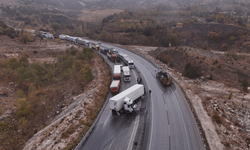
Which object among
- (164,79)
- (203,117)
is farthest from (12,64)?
(203,117)

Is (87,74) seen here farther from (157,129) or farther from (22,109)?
(157,129)

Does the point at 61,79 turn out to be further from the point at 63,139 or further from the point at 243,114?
the point at 243,114

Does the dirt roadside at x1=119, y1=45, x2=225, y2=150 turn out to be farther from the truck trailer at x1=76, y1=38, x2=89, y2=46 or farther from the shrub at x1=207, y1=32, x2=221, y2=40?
the shrub at x1=207, y1=32, x2=221, y2=40

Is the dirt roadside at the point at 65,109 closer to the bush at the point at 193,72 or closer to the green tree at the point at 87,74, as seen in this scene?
the green tree at the point at 87,74

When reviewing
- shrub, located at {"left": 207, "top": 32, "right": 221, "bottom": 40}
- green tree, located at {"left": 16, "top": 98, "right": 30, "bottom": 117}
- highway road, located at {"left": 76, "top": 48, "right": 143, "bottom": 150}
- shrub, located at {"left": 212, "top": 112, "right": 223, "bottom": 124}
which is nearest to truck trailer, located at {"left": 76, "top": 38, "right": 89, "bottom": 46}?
green tree, located at {"left": 16, "top": 98, "right": 30, "bottom": 117}

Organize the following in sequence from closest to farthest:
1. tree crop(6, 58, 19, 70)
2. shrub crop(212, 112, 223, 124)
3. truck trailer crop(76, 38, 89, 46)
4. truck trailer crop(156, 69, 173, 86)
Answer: shrub crop(212, 112, 223, 124)
truck trailer crop(156, 69, 173, 86)
tree crop(6, 58, 19, 70)
truck trailer crop(76, 38, 89, 46)

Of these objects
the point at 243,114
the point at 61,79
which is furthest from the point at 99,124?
the point at 61,79

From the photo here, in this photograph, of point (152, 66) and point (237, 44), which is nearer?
point (152, 66)

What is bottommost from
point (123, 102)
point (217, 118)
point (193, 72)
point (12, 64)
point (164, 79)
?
point (217, 118)
